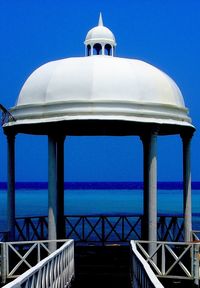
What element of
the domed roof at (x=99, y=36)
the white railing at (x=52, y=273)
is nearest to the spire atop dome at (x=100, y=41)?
the domed roof at (x=99, y=36)

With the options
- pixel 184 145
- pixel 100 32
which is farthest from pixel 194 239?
pixel 100 32

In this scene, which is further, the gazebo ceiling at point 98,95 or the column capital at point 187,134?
the column capital at point 187,134

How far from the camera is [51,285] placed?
1836cm

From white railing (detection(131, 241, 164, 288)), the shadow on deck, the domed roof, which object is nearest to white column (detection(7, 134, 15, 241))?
the shadow on deck

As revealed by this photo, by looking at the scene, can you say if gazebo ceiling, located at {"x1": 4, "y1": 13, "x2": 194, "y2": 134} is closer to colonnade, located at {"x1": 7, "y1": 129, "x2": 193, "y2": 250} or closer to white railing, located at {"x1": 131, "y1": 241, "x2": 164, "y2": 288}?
colonnade, located at {"x1": 7, "y1": 129, "x2": 193, "y2": 250}

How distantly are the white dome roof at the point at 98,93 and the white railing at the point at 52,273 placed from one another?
4871mm

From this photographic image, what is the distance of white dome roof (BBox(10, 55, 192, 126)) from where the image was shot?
78.8 ft

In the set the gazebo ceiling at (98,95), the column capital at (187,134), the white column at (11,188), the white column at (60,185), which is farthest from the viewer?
the white column at (60,185)

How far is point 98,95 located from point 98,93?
76 millimetres

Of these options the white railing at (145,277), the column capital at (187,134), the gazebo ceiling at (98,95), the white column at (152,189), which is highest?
the gazebo ceiling at (98,95)

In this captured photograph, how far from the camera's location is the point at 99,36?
87.7 feet

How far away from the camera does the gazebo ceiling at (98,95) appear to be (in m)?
24.0

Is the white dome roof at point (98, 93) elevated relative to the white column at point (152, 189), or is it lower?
elevated

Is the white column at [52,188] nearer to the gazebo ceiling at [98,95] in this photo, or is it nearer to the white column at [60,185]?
the gazebo ceiling at [98,95]
